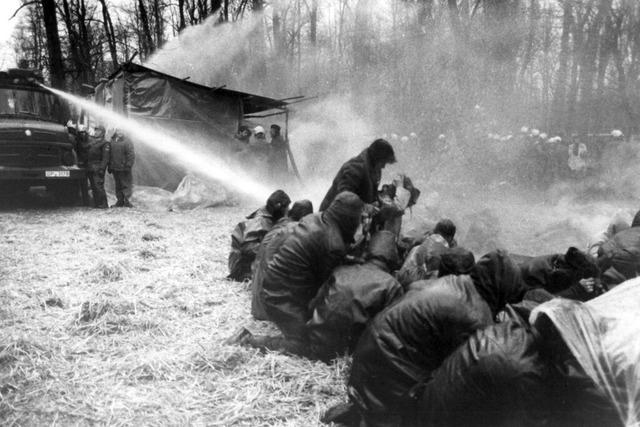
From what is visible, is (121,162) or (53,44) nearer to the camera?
(121,162)

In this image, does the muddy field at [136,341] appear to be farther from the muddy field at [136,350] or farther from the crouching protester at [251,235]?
the crouching protester at [251,235]

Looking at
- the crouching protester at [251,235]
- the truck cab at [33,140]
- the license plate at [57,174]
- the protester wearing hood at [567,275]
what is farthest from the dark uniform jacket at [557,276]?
the truck cab at [33,140]

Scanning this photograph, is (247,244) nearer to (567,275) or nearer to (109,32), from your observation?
(567,275)

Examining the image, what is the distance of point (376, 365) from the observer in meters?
2.84

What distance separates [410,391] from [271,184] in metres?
11.8

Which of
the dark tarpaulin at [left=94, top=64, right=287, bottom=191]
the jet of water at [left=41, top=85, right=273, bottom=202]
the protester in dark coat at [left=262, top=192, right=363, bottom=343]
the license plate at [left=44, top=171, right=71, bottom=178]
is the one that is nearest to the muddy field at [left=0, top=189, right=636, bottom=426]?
the protester in dark coat at [left=262, top=192, right=363, bottom=343]

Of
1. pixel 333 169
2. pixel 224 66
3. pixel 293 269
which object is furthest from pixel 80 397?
pixel 224 66

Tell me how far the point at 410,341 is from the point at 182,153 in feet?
38.8

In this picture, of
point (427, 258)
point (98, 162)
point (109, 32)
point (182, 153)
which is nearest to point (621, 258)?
point (427, 258)

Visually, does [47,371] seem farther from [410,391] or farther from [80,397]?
[410,391]

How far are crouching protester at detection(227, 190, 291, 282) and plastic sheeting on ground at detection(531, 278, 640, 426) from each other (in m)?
3.96

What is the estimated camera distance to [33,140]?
10461mm

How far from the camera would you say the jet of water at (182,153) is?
13.2 meters

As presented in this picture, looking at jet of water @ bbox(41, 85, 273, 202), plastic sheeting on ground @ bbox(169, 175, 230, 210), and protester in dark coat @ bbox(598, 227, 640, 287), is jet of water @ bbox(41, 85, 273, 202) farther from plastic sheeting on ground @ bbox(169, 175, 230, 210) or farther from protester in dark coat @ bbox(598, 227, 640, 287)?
protester in dark coat @ bbox(598, 227, 640, 287)
